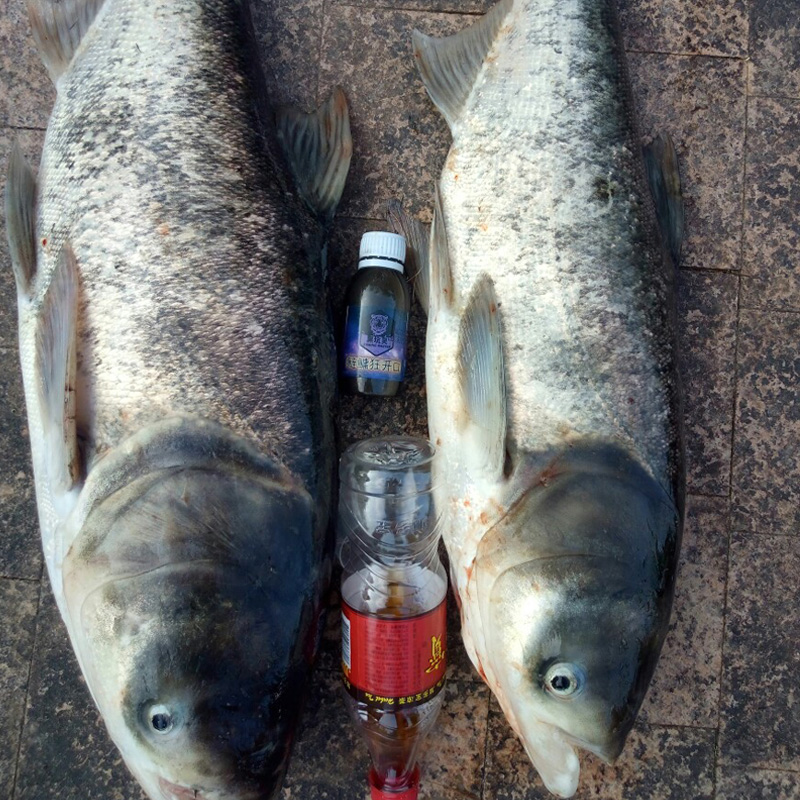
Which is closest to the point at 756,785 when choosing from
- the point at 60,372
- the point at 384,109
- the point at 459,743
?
the point at 459,743

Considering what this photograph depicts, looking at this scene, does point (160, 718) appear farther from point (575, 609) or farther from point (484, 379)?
point (484, 379)

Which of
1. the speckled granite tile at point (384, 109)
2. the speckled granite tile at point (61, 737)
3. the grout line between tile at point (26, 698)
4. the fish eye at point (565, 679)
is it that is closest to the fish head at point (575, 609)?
the fish eye at point (565, 679)

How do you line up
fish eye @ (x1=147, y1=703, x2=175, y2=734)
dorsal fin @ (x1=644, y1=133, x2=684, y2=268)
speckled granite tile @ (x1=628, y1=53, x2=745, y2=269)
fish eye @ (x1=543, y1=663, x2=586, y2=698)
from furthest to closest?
speckled granite tile @ (x1=628, y1=53, x2=745, y2=269) → dorsal fin @ (x1=644, y1=133, x2=684, y2=268) → fish eye @ (x1=543, y1=663, x2=586, y2=698) → fish eye @ (x1=147, y1=703, x2=175, y2=734)

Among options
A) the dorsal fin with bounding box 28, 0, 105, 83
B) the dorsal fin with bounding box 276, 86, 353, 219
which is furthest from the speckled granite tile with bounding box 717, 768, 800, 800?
the dorsal fin with bounding box 28, 0, 105, 83

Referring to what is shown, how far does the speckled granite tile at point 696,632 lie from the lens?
9.14 feet

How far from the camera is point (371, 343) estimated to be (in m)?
2.53

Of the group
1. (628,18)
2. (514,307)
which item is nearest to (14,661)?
(514,307)

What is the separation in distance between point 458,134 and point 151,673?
2.01m

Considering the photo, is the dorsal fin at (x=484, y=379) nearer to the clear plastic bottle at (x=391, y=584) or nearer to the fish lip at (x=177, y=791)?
the clear plastic bottle at (x=391, y=584)

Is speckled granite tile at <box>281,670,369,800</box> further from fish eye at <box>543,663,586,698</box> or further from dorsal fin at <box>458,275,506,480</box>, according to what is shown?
dorsal fin at <box>458,275,506,480</box>

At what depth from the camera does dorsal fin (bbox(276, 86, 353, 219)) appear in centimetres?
253

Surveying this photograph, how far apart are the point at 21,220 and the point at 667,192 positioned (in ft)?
7.40

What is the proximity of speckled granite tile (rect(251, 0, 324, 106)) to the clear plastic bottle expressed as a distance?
145 centimetres

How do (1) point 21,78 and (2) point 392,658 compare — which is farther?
(1) point 21,78
